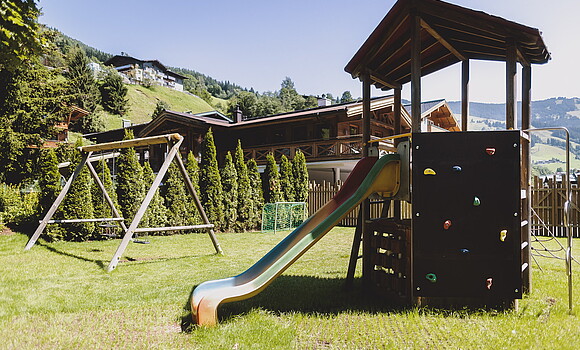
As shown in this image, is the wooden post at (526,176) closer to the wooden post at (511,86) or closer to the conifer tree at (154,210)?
the wooden post at (511,86)

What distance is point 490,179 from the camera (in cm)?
445

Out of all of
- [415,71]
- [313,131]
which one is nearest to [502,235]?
[415,71]

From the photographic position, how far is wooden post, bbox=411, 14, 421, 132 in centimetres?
479

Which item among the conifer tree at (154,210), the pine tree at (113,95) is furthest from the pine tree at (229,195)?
the pine tree at (113,95)

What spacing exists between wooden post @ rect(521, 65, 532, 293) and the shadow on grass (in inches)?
73.7

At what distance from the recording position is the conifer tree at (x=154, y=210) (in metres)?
12.2

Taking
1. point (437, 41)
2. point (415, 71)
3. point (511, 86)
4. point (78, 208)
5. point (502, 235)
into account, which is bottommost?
point (78, 208)

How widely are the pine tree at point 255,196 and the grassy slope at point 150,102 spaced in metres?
47.4

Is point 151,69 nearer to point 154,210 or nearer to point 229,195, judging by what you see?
point 229,195

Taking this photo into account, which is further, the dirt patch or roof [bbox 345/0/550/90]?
the dirt patch

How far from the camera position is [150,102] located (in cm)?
8069

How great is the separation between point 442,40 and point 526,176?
2170mm

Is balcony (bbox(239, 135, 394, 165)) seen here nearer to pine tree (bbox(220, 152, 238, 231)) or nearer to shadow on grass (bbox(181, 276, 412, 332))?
pine tree (bbox(220, 152, 238, 231))

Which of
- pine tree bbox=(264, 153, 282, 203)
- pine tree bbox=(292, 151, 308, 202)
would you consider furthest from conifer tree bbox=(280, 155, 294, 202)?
pine tree bbox=(292, 151, 308, 202)
